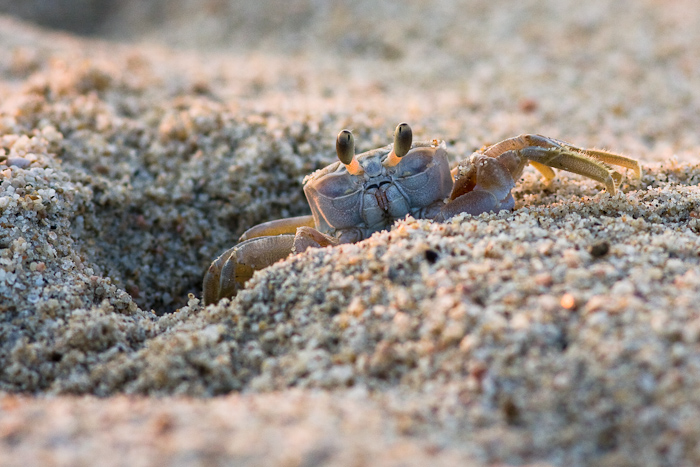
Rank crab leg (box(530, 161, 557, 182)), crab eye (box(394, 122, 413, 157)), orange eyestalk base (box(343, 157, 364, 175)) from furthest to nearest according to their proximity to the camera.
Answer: crab leg (box(530, 161, 557, 182)), orange eyestalk base (box(343, 157, 364, 175)), crab eye (box(394, 122, 413, 157))

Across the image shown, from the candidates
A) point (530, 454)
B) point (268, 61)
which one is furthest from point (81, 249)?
point (268, 61)

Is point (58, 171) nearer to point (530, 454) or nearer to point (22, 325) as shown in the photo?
point (22, 325)

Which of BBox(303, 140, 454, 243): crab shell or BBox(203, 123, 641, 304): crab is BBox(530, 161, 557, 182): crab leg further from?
BBox(303, 140, 454, 243): crab shell

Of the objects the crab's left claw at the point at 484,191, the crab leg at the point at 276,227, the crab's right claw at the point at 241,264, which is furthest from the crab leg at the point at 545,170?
the crab's right claw at the point at 241,264

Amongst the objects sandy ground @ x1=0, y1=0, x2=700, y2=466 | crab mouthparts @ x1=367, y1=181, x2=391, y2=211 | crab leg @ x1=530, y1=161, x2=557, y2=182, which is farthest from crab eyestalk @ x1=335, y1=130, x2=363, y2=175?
crab leg @ x1=530, y1=161, x2=557, y2=182

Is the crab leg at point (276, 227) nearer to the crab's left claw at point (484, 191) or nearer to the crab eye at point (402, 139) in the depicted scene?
the crab eye at point (402, 139)

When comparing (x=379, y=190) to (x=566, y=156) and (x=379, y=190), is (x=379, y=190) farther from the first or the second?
(x=566, y=156)
